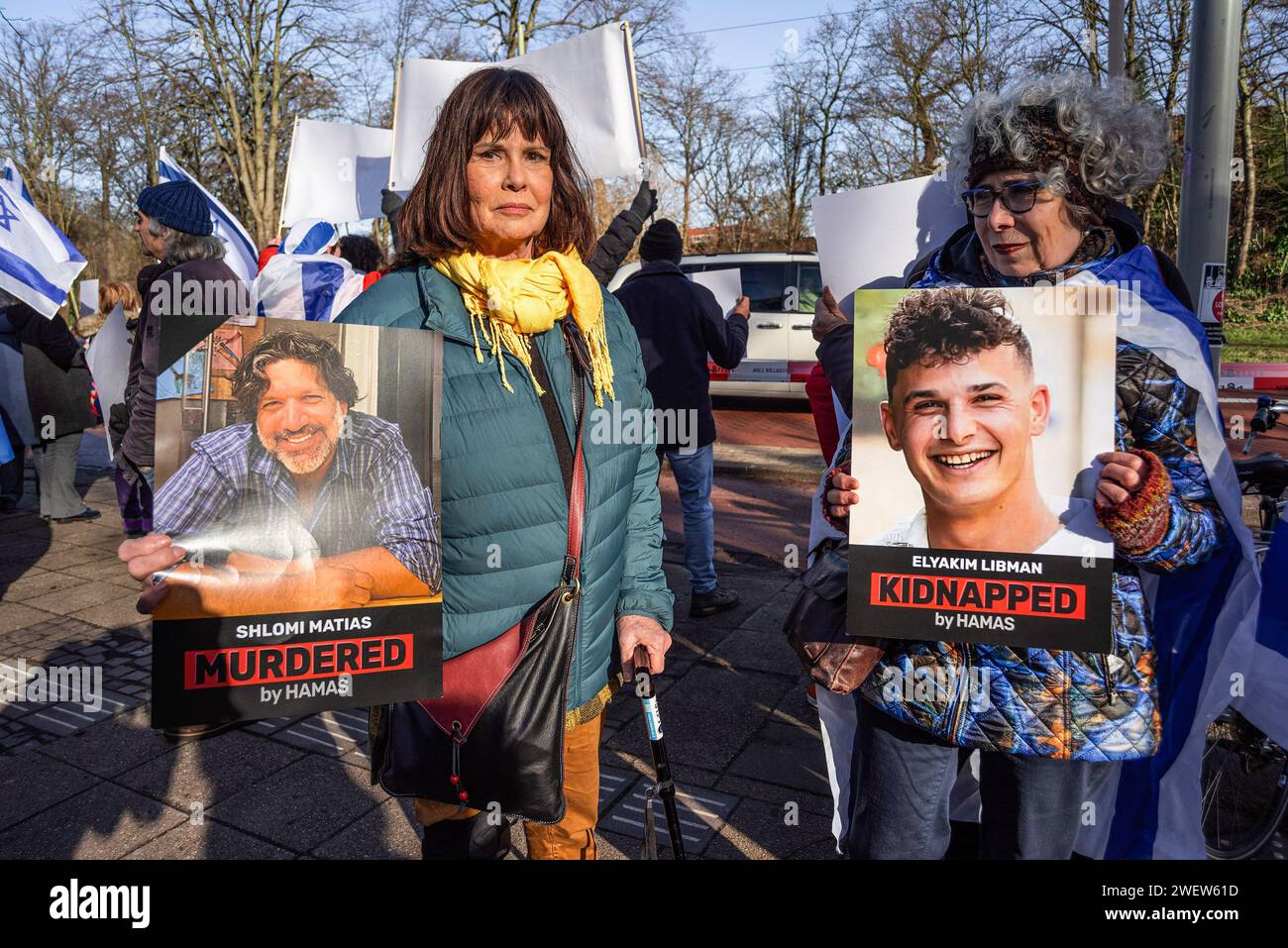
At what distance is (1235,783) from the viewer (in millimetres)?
3080

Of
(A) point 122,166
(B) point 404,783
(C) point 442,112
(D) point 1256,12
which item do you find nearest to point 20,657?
(B) point 404,783

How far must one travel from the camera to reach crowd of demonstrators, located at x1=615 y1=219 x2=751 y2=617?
17.8 feet

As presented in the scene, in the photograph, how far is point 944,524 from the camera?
69.0 inches

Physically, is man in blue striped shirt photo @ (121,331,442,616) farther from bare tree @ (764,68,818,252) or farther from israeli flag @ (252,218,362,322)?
bare tree @ (764,68,818,252)

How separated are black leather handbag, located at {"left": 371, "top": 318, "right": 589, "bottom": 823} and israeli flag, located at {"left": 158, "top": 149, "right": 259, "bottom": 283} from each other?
173 inches

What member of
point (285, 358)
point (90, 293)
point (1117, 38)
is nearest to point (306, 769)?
point (285, 358)

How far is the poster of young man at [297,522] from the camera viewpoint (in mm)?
1471

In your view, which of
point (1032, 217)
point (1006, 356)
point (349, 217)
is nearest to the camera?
point (1006, 356)

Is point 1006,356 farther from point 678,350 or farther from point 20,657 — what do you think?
point 20,657

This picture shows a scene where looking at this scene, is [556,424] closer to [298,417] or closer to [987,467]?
[298,417]

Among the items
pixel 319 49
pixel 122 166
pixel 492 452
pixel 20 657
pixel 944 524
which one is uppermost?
pixel 319 49

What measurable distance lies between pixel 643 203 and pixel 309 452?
3640 mm
